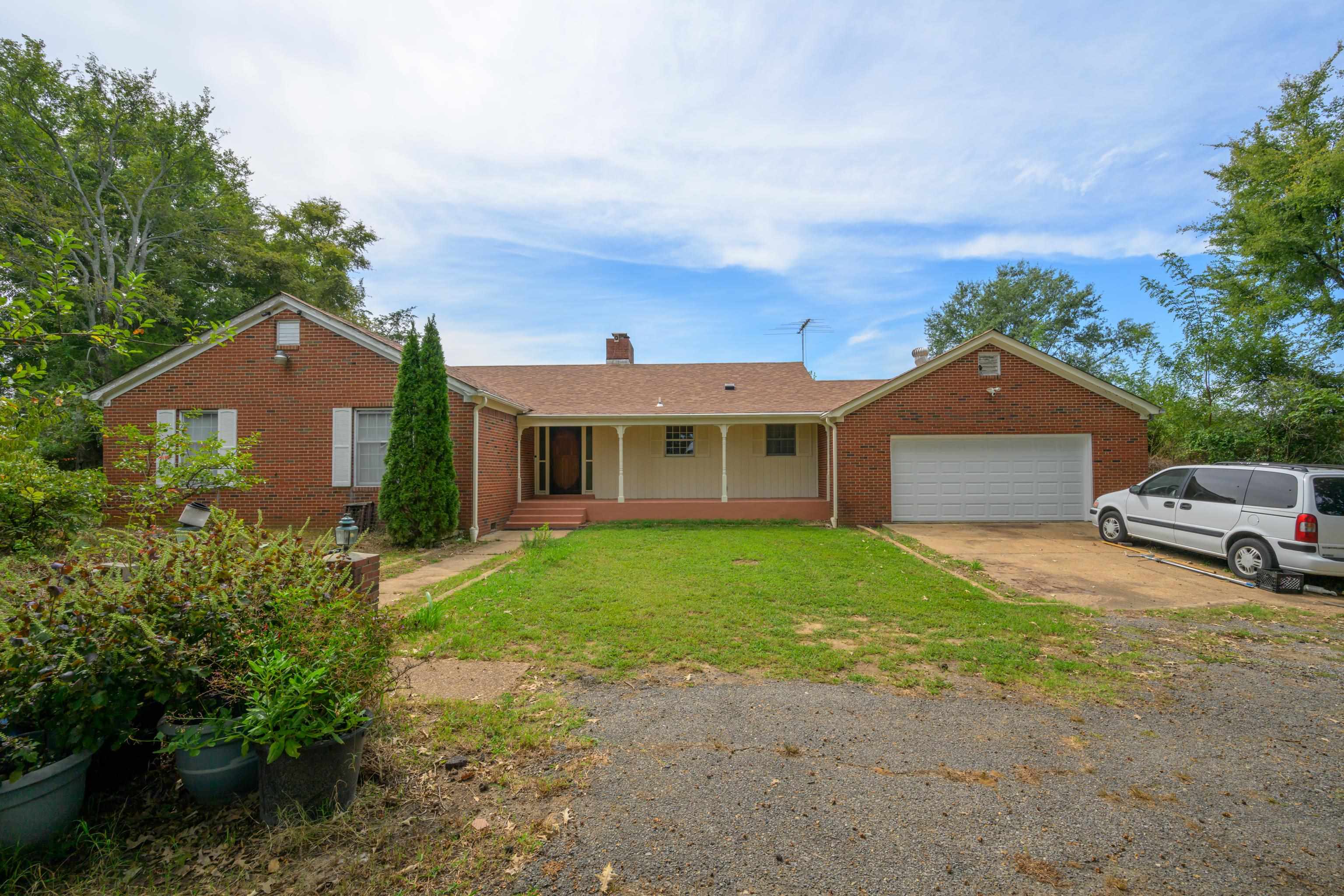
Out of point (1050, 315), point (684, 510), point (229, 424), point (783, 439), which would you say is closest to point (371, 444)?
point (229, 424)

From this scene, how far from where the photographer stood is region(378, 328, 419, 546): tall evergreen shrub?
1046 centimetres

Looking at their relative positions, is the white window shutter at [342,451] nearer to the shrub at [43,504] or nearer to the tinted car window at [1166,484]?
the shrub at [43,504]

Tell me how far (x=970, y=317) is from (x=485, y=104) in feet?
127

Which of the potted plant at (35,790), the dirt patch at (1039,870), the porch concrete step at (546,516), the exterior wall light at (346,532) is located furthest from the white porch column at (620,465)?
the dirt patch at (1039,870)

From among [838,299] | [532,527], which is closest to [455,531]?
[532,527]

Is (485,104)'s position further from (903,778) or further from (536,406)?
(903,778)

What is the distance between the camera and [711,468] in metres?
16.2

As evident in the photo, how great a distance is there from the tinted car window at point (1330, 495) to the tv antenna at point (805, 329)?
49.5ft

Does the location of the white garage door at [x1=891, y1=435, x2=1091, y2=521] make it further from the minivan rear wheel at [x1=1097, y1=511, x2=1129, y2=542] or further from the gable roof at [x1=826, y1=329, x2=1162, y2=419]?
the minivan rear wheel at [x1=1097, y1=511, x2=1129, y2=542]

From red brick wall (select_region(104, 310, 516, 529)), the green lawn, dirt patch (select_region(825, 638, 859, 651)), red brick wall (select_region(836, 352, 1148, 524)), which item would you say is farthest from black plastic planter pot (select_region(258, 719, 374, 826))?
red brick wall (select_region(836, 352, 1148, 524))

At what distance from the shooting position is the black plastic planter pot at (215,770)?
2494 millimetres

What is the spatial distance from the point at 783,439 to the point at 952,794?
13.7 meters

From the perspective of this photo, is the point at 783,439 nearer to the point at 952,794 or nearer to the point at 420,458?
the point at 420,458

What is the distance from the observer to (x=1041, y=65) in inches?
345
